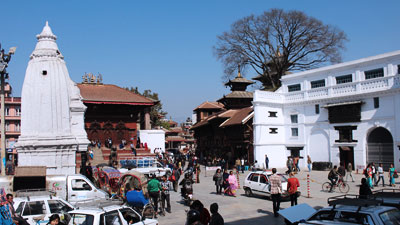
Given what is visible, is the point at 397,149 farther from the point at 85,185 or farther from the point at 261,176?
the point at 85,185

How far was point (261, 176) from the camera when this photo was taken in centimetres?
1875

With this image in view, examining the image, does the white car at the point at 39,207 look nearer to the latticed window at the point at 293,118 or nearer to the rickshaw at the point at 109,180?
the rickshaw at the point at 109,180

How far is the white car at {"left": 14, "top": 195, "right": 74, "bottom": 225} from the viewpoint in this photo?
11.0 metres

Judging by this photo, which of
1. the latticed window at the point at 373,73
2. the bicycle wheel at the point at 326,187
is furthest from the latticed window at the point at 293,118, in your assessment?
the bicycle wheel at the point at 326,187

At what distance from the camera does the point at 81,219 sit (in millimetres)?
9195

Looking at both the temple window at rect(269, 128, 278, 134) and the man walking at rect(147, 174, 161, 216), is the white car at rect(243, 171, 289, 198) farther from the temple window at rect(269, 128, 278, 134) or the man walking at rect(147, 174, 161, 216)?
the temple window at rect(269, 128, 278, 134)

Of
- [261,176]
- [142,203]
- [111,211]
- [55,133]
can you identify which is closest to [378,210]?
[111,211]

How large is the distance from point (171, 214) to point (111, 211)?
19.2 ft

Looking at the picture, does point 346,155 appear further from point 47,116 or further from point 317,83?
point 47,116

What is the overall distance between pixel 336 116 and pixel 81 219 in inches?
1108

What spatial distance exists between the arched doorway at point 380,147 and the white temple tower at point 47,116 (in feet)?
76.2

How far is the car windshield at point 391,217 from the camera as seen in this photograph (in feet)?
26.2

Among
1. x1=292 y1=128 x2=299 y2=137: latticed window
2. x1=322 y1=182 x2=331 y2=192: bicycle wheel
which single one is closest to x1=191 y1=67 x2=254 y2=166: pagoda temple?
x1=292 y1=128 x2=299 y2=137: latticed window

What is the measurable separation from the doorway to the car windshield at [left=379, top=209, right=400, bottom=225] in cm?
2481
